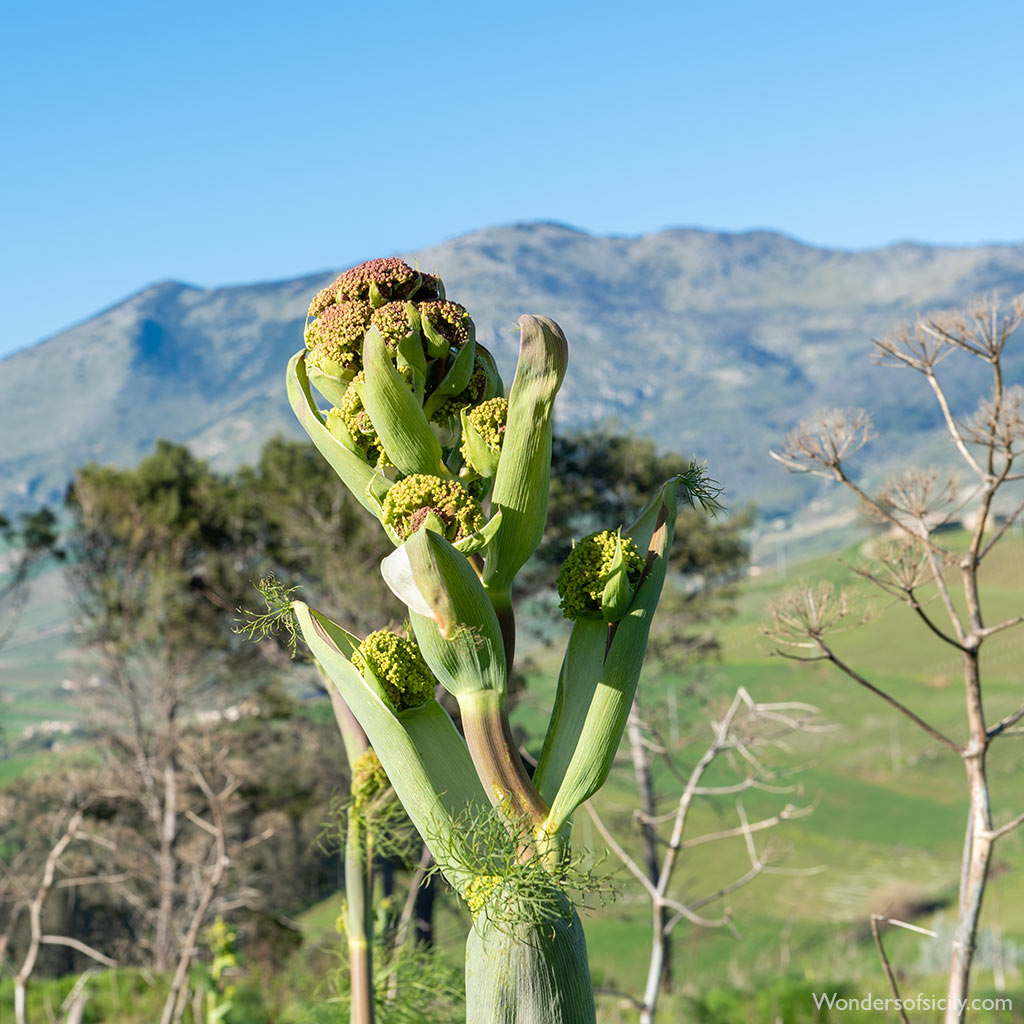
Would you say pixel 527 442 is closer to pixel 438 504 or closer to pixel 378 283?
A: pixel 438 504

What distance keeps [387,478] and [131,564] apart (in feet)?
58.2

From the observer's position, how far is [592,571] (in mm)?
2287

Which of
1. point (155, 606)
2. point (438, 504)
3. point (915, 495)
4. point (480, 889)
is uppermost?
point (155, 606)

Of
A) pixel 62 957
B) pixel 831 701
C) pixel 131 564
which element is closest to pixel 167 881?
pixel 131 564

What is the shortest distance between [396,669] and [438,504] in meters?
0.40

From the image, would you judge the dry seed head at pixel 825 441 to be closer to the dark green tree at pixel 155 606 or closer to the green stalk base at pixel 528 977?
the green stalk base at pixel 528 977

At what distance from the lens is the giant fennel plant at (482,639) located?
7.20 feet

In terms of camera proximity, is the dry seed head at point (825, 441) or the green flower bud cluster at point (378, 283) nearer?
the green flower bud cluster at point (378, 283)

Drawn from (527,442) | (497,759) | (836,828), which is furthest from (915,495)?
(836,828)

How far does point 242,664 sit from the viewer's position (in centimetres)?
1923

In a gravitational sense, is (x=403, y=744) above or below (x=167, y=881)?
below

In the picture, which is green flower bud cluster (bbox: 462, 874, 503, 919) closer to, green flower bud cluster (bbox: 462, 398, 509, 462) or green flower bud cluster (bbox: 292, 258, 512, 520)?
green flower bud cluster (bbox: 292, 258, 512, 520)

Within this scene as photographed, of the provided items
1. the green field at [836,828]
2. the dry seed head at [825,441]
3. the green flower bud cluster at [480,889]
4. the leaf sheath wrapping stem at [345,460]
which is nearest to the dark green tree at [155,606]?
the green field at [836,828]

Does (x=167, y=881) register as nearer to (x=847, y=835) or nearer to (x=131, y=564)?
(x=131, y=564)
